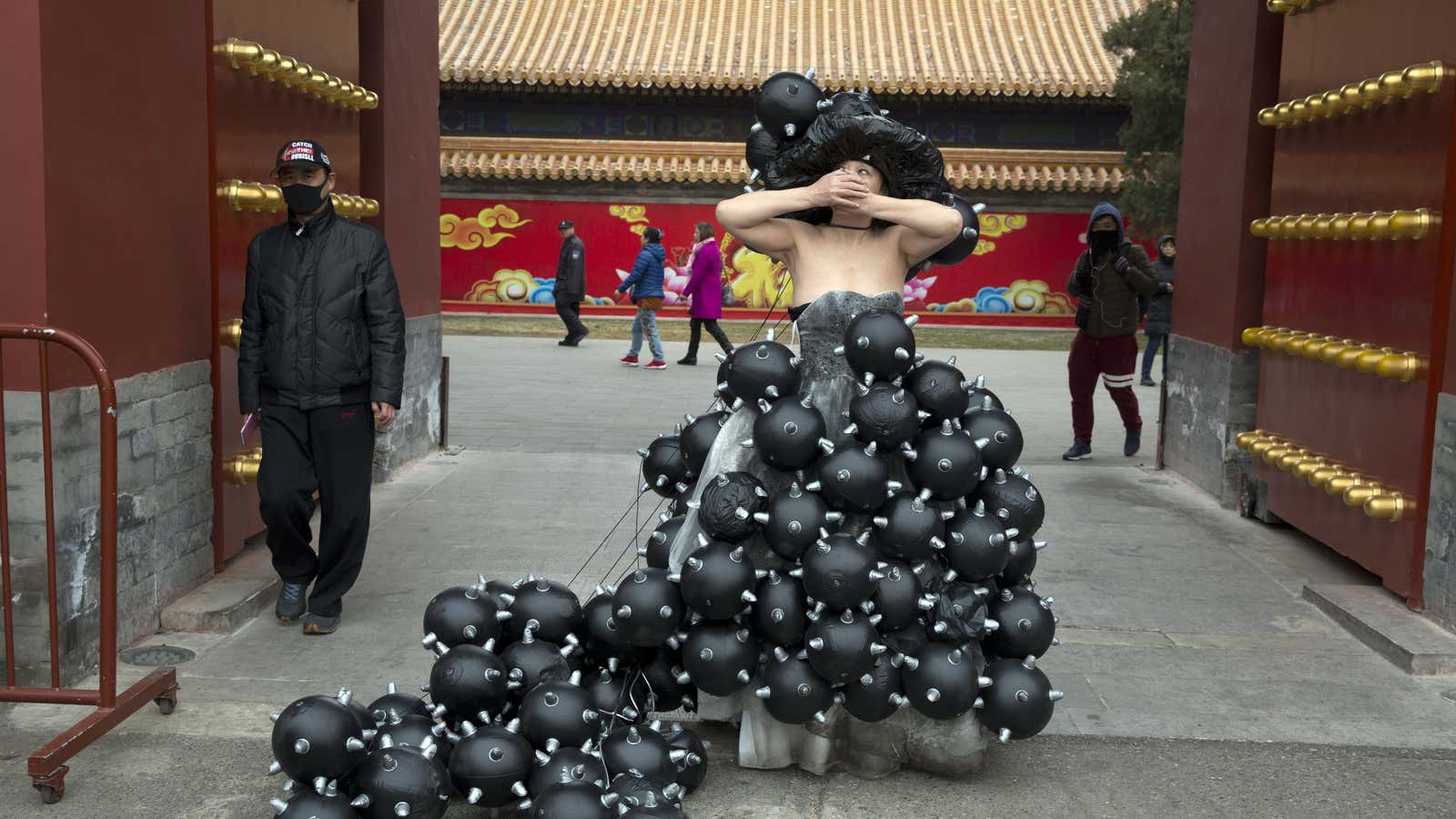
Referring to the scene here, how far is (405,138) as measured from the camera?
873 centimetres

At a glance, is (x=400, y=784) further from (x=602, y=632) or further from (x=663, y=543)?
(x=663, y=543)

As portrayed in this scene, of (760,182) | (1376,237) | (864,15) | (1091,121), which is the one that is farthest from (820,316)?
(864,15)

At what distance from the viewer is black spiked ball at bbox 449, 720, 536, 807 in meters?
3.54

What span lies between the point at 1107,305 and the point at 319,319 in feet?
19.8

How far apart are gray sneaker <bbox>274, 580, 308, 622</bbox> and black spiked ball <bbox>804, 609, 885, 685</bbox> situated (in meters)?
2.50

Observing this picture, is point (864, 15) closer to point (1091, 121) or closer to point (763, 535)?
point (1091, 121)

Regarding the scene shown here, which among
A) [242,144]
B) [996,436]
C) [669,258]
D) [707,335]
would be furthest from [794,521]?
[669,258]

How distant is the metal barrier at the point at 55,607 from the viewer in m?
3.68

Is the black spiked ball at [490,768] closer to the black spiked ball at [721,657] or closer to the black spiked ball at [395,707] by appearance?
the black spiked ball at [395,707]

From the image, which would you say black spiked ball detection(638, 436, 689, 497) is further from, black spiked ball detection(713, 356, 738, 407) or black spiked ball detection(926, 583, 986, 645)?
black spiked ball detection(926, 583, 986, 645)

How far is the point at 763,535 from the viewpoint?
3.94 m

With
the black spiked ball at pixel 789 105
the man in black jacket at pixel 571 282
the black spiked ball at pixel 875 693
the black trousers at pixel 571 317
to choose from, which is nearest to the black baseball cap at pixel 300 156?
the black spiked ball at pixel 789 105

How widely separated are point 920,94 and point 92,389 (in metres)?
20.6

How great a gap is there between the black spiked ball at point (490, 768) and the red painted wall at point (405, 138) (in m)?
5.00
